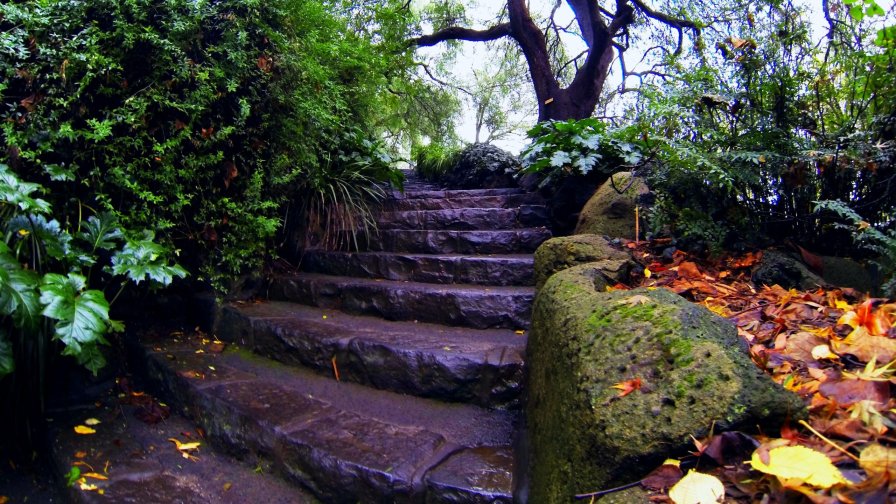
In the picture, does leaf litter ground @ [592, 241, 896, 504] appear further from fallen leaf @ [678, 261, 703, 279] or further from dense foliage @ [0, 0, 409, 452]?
dense foliage @ [0, 0, 409, 452]

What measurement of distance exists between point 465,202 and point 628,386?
3.89m

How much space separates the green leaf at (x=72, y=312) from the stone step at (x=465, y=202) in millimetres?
2892

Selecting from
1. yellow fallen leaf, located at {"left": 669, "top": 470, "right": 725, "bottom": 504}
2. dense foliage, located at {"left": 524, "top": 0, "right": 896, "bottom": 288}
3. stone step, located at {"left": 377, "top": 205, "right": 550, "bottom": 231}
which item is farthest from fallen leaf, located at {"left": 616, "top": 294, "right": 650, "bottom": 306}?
stone step, located at {"left": 377, "top": 205, "right": 550, "bottom": 231}

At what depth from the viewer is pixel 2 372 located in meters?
1.68

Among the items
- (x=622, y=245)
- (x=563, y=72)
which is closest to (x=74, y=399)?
(x=622, y=245)

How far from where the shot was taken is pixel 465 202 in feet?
15.9

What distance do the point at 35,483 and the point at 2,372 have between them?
0.63 meters

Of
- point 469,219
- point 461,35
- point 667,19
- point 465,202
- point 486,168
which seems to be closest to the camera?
point 469,219

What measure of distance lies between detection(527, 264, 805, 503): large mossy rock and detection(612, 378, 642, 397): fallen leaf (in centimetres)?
1

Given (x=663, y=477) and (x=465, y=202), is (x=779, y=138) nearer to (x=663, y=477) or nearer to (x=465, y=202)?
(x=663, y=477)

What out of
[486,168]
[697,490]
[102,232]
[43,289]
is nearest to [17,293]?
[43,289]

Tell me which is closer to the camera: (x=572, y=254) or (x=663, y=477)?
(x=663, y=477)

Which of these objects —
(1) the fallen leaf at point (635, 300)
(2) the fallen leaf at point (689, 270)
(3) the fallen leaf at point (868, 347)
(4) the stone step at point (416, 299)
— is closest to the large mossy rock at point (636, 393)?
(1) the fallen leaf at point (635, 300)

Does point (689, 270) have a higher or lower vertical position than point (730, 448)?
higher
